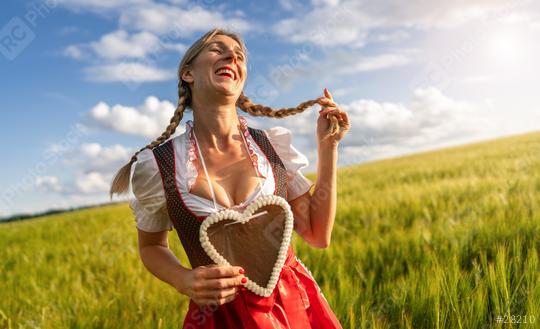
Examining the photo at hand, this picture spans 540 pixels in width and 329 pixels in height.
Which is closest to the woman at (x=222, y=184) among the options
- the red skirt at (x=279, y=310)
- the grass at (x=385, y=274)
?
the red skirt at (x=279, y=310)

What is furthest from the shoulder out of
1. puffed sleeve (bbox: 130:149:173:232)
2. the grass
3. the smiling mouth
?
the grass

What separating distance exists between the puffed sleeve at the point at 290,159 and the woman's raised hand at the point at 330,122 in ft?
0.43

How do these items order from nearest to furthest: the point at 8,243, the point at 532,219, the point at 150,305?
the point at 150,305, the point at 532,219, the point at 8,243

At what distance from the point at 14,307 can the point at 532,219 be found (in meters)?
3.38

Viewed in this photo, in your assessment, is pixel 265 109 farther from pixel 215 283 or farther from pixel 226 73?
pixel 215 283

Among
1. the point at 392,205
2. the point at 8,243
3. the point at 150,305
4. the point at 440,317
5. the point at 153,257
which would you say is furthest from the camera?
the point at 8,243

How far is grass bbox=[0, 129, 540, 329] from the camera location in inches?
72.4

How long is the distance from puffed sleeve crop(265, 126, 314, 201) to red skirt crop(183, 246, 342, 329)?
229 mm

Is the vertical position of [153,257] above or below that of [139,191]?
below

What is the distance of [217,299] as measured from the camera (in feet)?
3.94

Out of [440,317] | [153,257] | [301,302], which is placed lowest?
[440,317]

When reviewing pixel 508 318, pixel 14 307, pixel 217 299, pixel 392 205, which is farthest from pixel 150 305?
pixel 392 205

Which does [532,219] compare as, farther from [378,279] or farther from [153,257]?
[153,257]

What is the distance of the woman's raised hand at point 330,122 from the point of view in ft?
4.82
